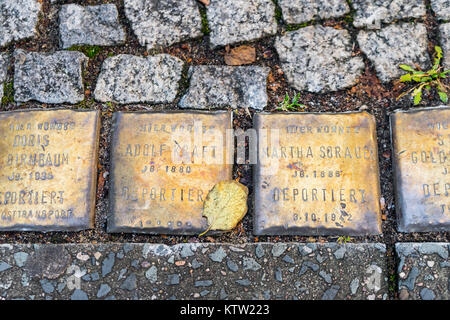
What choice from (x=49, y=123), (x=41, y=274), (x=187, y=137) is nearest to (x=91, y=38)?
(x=49, y=123)

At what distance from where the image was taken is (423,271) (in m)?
1.73

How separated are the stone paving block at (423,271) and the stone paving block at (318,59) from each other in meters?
0.80

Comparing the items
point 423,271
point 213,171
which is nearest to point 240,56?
point 213,171

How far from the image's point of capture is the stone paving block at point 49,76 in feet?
6.60

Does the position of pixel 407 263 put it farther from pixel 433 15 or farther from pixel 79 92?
pixel 79 92

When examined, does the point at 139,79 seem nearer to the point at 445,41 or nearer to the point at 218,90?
the point at 218,90

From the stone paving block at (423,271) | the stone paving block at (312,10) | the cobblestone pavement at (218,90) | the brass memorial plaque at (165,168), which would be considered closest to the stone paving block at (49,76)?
the cobblestone pavement at (218,90)

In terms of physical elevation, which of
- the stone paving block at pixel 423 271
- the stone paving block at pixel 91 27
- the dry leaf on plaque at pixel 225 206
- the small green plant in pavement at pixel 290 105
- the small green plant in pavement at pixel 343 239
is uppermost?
the stone paving block at pixel 91 27

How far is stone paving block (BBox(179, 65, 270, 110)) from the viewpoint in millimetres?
1972

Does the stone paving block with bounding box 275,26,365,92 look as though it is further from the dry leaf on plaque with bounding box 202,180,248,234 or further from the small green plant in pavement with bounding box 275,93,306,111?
the dry leaf on plaque with bounding box 202,180,248,234

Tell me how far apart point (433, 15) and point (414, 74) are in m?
0.35

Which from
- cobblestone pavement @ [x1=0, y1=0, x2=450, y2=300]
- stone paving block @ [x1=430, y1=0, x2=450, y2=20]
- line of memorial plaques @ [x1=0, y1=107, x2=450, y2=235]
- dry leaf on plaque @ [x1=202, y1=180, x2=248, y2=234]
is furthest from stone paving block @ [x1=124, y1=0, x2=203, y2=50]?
stone paving block @ [x1=430, y1=0, x2=450, y2=20]

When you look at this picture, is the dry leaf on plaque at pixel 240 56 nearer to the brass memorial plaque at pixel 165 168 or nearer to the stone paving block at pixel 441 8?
the brass memorial plaque at pixel 165 168

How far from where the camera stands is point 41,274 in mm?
1778
